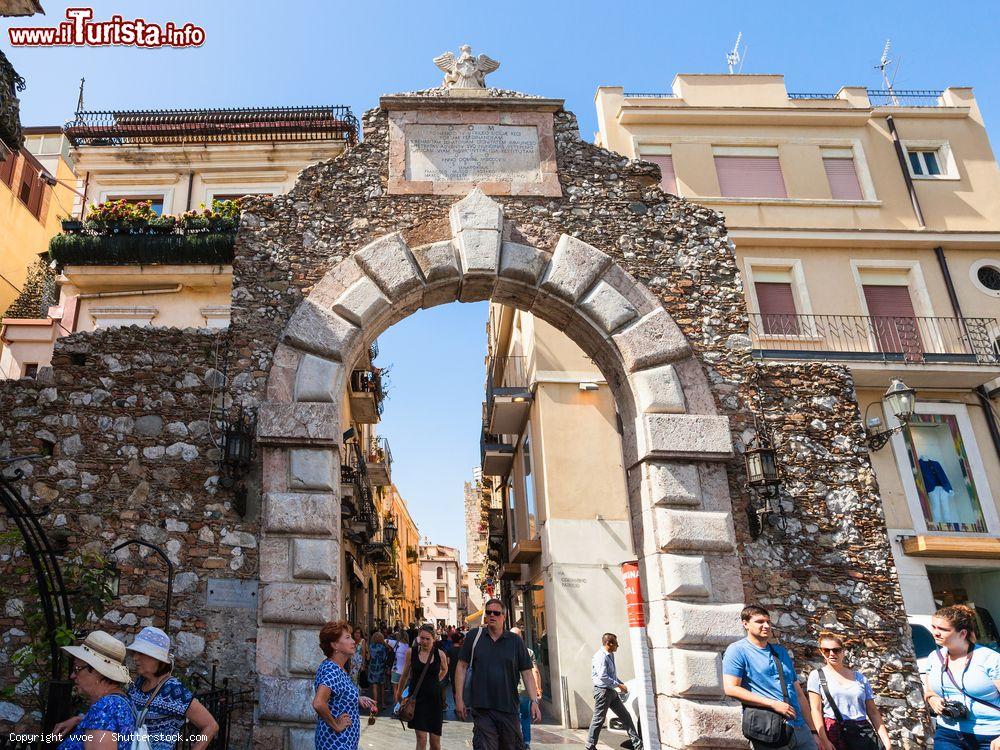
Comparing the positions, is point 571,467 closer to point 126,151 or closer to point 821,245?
point 821,245

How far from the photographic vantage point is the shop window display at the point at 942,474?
12.8 metres

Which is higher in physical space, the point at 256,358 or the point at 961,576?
the point at 256,358

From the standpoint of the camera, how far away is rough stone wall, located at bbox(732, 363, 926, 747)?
614 centimetres

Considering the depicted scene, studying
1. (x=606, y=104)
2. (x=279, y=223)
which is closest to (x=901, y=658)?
(x=279, y=223)

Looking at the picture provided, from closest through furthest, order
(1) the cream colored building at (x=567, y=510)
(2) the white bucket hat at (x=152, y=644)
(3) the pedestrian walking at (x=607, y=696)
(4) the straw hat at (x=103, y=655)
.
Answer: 1. (4) the straw hat at (x=103, y=655)
2. (2) the white bucket hat at (x=152, y=644)
3. (3) the pedestrian walking at (x=607, y=696)
4. (1) the cream colored building at (x=567, y=510)

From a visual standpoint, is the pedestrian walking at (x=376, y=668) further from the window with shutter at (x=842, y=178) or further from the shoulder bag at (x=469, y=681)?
the window with shutter at (x=842, y=178)

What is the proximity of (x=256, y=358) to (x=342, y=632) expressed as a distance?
10.9 feet

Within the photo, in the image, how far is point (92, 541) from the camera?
19.9 feet

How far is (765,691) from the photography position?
4188 millimetres

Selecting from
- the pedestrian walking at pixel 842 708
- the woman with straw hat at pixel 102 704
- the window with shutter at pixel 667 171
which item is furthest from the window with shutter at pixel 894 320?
the woman with straw hat at pixel 102 704

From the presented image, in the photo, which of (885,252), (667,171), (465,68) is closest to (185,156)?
(465,68)

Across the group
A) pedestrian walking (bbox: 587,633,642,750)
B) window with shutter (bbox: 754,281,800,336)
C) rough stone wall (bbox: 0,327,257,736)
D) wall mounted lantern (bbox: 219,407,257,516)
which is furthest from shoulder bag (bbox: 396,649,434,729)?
window with shutter (bbox: 754,281,800,336)

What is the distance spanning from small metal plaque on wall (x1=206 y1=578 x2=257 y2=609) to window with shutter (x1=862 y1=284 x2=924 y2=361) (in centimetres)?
1217

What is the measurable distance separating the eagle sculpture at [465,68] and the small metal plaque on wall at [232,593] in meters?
5.44
